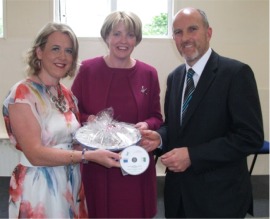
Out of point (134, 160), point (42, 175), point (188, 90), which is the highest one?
point (188, 90)

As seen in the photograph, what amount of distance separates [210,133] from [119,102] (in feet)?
2.40

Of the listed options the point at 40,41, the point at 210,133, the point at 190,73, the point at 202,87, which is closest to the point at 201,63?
the point at 190,73

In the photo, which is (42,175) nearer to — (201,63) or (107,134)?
(107,134)

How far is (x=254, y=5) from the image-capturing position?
4.71 m

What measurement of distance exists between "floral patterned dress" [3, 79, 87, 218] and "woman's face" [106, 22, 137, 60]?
62cm

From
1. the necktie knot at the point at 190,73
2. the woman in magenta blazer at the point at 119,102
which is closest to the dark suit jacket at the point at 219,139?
the necktie knot at the point at 190,73

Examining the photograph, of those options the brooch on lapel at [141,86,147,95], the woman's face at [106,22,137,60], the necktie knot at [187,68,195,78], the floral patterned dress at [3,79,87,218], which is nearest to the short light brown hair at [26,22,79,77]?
the floral patterned dress at [3,79,87,218]

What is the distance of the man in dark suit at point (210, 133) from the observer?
61.9 inches

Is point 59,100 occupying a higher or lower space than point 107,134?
higher

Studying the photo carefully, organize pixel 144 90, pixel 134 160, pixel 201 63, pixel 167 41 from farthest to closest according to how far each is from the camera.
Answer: pixel 167 41
pixel 144 90
pixel 201 63
pixel 134 160

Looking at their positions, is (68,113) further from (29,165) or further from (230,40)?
(230,40)

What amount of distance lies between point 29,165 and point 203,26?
4.36 feet

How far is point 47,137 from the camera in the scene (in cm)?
168

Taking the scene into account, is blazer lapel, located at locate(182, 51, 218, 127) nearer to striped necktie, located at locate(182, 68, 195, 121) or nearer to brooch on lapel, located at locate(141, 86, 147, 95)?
striped necktie, located at locate(182, 68, 195, 121)
